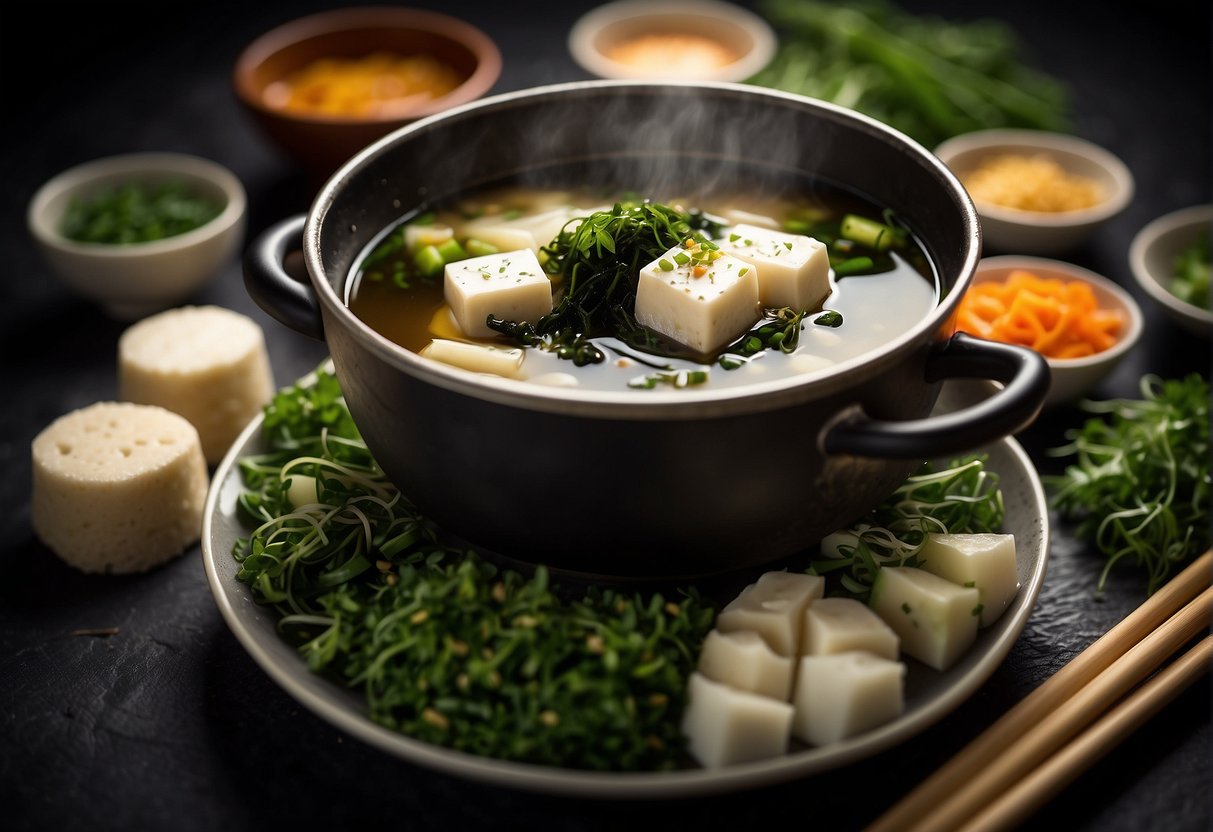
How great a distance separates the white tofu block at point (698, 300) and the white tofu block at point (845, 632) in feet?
1.75

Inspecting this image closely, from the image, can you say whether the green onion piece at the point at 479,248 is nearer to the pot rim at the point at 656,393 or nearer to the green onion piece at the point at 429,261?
the green onion piece at the point at 429,261

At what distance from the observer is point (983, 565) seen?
2.21 metres

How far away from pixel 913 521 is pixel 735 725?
0.71 meters

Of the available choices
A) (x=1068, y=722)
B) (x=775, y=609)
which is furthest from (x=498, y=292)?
(x=1068, y=722)

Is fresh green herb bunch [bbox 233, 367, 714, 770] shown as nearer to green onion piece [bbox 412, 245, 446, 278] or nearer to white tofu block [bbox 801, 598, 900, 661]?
white tofu block [bbox 801, 598, 900, 661]

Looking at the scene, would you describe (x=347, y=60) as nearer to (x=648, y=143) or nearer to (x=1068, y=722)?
(x=648, y=143)

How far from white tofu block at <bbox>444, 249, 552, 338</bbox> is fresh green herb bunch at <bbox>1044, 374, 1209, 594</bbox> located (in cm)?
128

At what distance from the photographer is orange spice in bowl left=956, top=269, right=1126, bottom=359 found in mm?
3131

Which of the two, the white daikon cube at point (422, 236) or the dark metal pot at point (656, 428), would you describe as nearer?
the dark metal pot at point (656, 428)

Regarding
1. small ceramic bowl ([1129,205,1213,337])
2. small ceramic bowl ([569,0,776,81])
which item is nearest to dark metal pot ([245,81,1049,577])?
small ceramic bowl ([1129,205,1213,337])

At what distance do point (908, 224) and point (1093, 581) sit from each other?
33.9 inches

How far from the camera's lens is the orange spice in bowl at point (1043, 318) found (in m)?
3.13

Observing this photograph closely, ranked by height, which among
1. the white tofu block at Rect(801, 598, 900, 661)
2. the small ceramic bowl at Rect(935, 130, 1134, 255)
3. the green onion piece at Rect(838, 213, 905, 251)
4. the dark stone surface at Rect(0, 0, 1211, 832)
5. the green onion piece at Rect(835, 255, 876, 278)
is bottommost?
the dark stone surface at Rect(0, 0, 1211, 832)

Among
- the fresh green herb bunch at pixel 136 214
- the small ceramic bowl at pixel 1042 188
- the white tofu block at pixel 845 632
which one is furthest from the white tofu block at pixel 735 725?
the fresh green herb bunch at pixel 136 214
